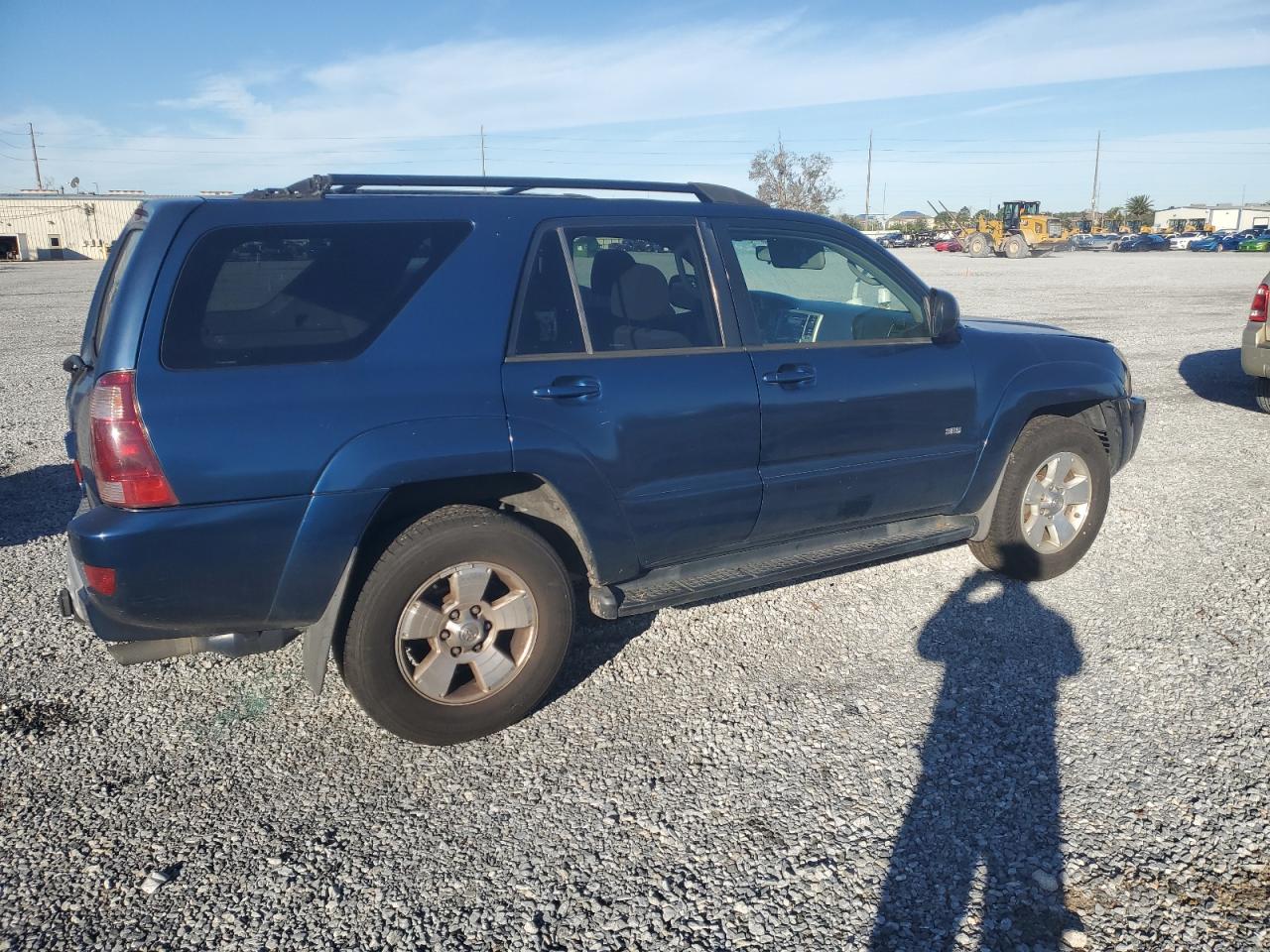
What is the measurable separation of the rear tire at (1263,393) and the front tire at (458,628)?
7992 mm

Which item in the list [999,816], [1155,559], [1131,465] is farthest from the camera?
[1131,465]

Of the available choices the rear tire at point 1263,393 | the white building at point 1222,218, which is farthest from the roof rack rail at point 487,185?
the white building at point 1222,218

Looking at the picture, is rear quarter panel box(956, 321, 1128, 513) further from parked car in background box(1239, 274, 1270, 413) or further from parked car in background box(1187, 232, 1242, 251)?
parked car in background box(1187, 232, 1242, 251)

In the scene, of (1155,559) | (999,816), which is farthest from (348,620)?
(1155,559)

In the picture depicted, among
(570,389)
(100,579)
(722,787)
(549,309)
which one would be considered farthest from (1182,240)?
(100,579)

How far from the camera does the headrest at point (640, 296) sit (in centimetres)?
364

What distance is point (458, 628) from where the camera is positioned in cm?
330

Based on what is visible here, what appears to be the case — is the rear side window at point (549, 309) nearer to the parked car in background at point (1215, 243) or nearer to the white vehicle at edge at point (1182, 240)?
the parked car in background at point (1215, 243)

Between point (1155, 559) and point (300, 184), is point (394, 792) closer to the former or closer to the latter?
point (300, 184)

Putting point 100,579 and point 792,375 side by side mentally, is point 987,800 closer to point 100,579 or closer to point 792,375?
point 792,375

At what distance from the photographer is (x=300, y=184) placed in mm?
3395

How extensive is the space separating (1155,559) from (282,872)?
4549 millimetres

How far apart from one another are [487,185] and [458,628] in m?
1.72

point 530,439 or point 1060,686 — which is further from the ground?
point 530,439
